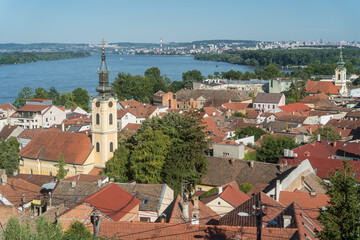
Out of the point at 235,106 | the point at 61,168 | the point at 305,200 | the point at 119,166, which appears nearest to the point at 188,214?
the point at 305,200

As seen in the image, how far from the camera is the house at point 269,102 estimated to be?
4878cm

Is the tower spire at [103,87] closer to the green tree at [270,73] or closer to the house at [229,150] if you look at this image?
the house at [229,150]

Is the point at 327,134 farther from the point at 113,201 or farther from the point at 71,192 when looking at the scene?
the point at 113,201

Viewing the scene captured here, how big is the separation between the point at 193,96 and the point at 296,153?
115ft

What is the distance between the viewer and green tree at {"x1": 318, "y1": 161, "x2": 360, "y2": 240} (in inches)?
358

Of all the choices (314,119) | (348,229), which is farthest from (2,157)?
(314,119)

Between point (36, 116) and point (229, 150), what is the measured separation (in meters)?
21.8

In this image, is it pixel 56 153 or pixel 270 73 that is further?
pixel 270 73

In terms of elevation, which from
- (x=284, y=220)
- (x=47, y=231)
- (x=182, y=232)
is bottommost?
(x=182, y=232)

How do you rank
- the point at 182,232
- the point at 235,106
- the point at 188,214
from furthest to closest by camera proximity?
the point at 235,106 → the point at 188,214 → the point at 182,232

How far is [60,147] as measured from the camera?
24141 millimetres

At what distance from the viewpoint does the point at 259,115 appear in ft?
137

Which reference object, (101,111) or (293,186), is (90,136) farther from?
(293,186)

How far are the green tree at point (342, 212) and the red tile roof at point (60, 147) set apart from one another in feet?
50.7
